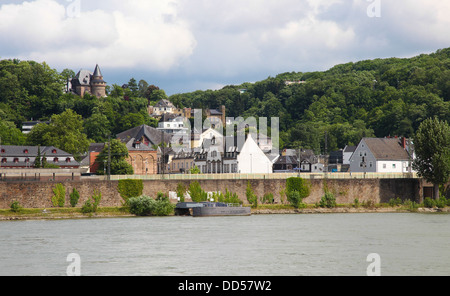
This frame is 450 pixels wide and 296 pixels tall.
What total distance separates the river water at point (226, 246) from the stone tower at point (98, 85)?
131135mm

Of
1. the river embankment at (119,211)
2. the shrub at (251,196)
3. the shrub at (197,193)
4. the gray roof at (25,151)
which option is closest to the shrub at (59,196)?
the river embankment at (119,211)

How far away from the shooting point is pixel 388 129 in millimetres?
142500

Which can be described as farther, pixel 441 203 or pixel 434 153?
pixel 434 153

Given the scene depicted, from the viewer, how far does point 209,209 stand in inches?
2869

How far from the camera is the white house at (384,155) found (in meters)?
103

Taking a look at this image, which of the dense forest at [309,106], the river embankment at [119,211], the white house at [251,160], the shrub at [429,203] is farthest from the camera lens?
the dense forest at [309,106]

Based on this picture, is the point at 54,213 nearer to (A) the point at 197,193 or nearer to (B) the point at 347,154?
(A) the point at 197,193

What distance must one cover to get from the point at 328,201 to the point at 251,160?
2426 centimetres

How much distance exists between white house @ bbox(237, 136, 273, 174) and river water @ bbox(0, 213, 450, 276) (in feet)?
117

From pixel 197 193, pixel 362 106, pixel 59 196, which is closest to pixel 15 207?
pixel 59 196

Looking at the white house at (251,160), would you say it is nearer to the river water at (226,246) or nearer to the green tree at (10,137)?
the river water at (226,246)
